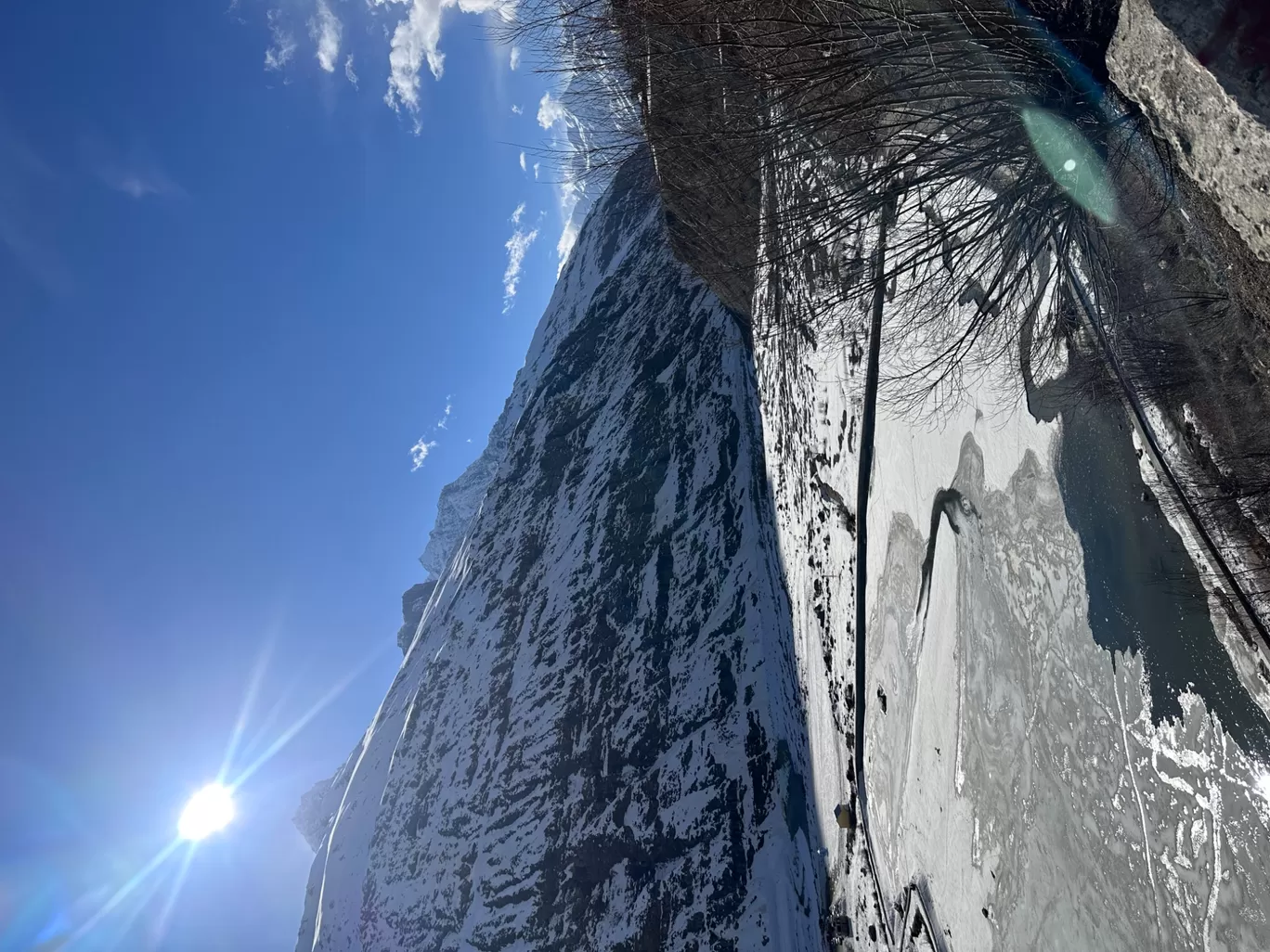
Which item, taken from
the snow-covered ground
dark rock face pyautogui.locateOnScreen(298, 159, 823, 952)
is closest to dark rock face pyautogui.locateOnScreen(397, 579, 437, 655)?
dark rock face pyautogui.locateOnScreen(298, 159, 823, 952)

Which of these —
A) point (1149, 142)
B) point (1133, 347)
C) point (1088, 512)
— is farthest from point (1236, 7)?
point (1088, 512)

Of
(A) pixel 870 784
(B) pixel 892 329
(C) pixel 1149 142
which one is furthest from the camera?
(A) pixel 870 784

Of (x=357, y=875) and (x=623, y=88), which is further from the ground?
(x=623, y=88)

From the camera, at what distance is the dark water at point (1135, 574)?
1.56 m

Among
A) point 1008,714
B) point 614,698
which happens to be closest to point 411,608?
point 614,698

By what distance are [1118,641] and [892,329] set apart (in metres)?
1.70

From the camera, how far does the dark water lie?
1560mm

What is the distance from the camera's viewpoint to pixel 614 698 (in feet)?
18.9

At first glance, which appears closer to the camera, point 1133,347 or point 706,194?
point 1133,347

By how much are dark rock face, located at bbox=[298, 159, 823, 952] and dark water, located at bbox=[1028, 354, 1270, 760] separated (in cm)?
267

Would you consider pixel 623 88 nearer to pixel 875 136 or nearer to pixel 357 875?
pixel 875 136

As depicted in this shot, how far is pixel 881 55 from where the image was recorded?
5.71ft

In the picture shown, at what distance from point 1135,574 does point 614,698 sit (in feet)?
14.8

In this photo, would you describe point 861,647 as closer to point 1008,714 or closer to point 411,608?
point 1008,714
